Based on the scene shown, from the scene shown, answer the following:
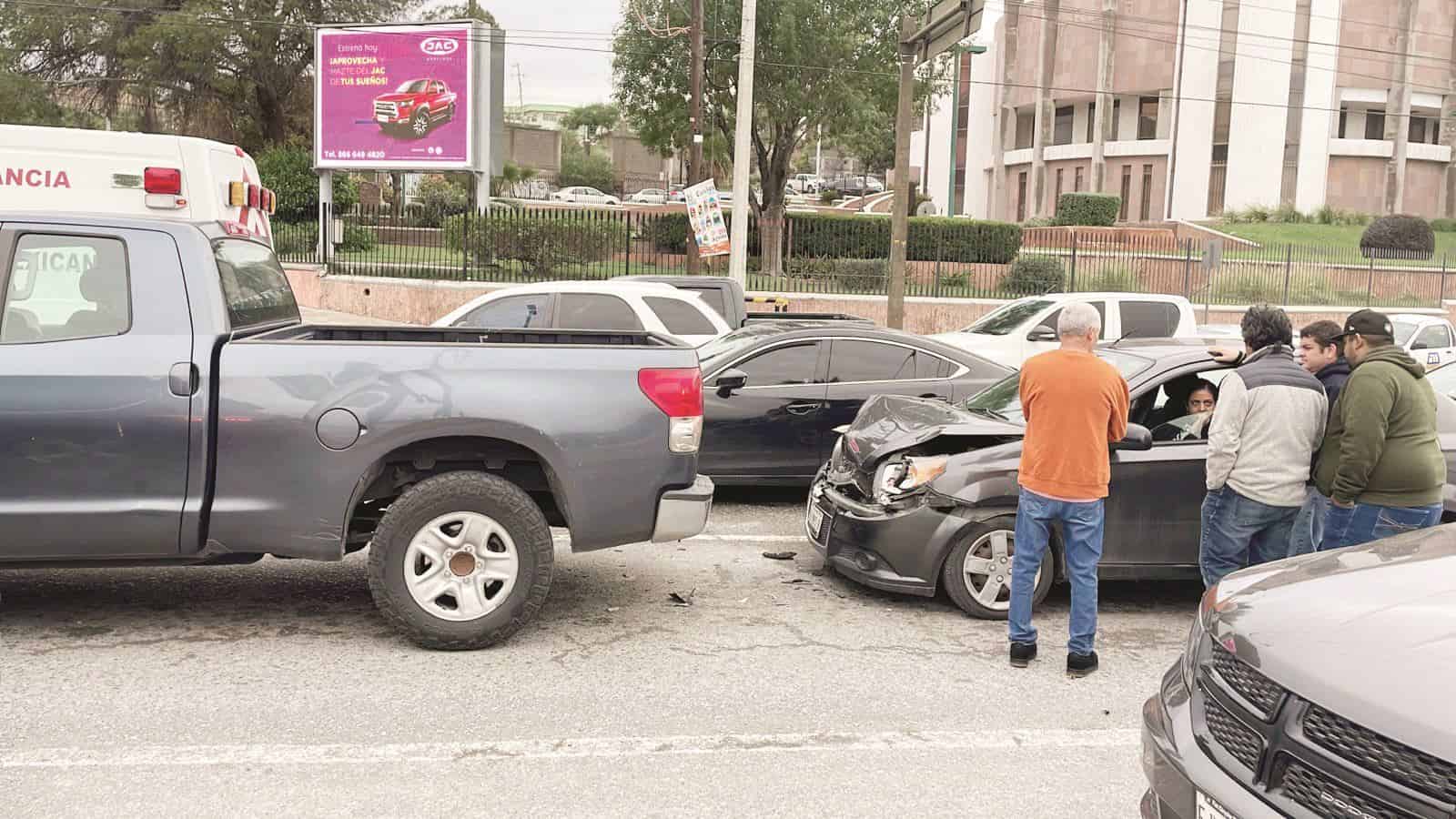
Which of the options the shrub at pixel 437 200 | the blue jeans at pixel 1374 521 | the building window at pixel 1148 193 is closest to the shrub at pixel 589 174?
the shrub at pixel 437 200

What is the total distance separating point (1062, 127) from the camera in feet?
205

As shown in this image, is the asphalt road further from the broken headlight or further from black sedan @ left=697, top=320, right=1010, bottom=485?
black sedan @ left=697, top=320, right=1010, bottom=485

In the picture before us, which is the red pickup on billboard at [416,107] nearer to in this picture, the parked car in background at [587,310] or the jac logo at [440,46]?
the jac logo at [440,46]

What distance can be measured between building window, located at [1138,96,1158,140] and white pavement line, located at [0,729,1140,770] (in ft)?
185

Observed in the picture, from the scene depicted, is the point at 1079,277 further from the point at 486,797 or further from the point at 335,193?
the point at 486,797

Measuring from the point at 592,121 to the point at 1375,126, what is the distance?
72.5 meters

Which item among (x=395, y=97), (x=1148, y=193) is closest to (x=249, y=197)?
(x=395, y=97)

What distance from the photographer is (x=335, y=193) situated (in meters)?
33.1

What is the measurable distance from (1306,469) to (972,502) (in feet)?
5.19

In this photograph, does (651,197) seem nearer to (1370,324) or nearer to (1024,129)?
(1024,129)

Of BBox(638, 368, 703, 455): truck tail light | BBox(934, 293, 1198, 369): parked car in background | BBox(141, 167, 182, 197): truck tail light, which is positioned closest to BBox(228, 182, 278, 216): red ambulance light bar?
BBox(141, 167, 182, 197): truck tail light

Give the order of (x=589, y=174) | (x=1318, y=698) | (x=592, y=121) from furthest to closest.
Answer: (x=592, y=121)
(x=589, y=174)
(x=1318, y=698)

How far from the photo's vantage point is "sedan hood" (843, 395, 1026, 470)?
22.1 feet

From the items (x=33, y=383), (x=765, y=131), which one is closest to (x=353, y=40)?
(x=765, y=131)
